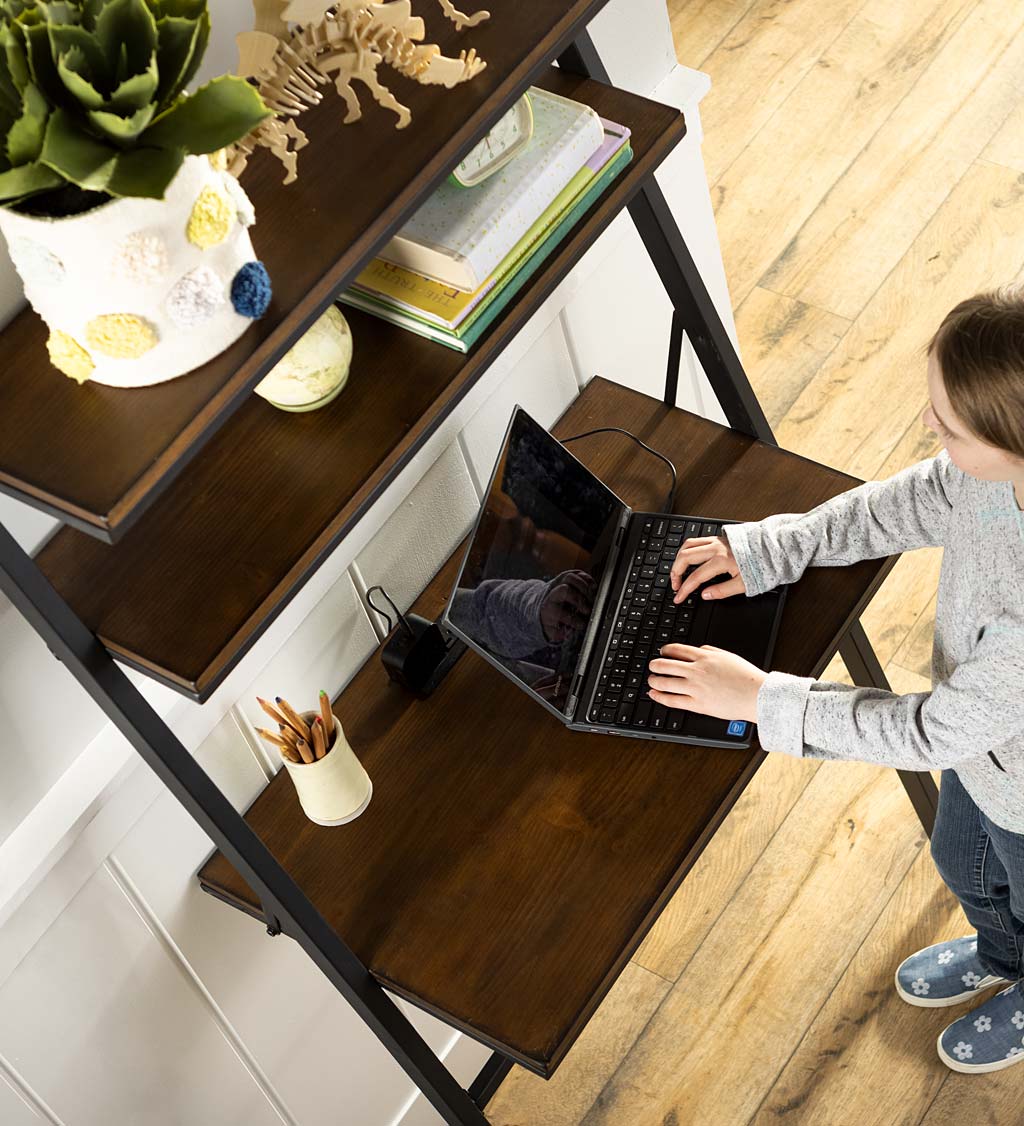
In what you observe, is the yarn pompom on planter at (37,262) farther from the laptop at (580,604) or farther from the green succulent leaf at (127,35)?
the laptop at (580,604)

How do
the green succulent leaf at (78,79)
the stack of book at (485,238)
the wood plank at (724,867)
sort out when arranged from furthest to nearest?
the wood plank at (724,867) → the stack of book at (485,238) → the green succulent leaf at (78,79)

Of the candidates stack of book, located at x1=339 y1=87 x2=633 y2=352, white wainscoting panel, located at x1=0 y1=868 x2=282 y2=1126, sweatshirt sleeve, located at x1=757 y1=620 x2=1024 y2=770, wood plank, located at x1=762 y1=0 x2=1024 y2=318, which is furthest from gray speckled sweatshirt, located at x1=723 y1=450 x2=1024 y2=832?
wood plank, located at x1=762 y1=0 x2=1024 y2=318

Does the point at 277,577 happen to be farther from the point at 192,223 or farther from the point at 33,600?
the point at 192,223

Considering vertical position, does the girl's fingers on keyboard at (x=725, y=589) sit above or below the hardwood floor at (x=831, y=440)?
above

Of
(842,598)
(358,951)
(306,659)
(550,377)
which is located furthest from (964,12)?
(358,951)

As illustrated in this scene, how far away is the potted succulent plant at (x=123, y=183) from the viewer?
2.52 ft

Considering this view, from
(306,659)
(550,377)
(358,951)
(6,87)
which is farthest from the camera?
(550,377)

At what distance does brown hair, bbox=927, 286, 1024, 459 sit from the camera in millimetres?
1209

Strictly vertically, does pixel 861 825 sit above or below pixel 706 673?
below

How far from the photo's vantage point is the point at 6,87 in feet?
2.57

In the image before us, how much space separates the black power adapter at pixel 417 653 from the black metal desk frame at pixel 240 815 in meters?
0.34

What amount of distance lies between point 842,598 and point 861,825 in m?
0.74

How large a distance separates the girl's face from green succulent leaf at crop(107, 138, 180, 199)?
0.74m

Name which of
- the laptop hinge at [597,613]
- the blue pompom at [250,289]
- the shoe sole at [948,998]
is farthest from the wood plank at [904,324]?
the blue pompom at [250,289]
